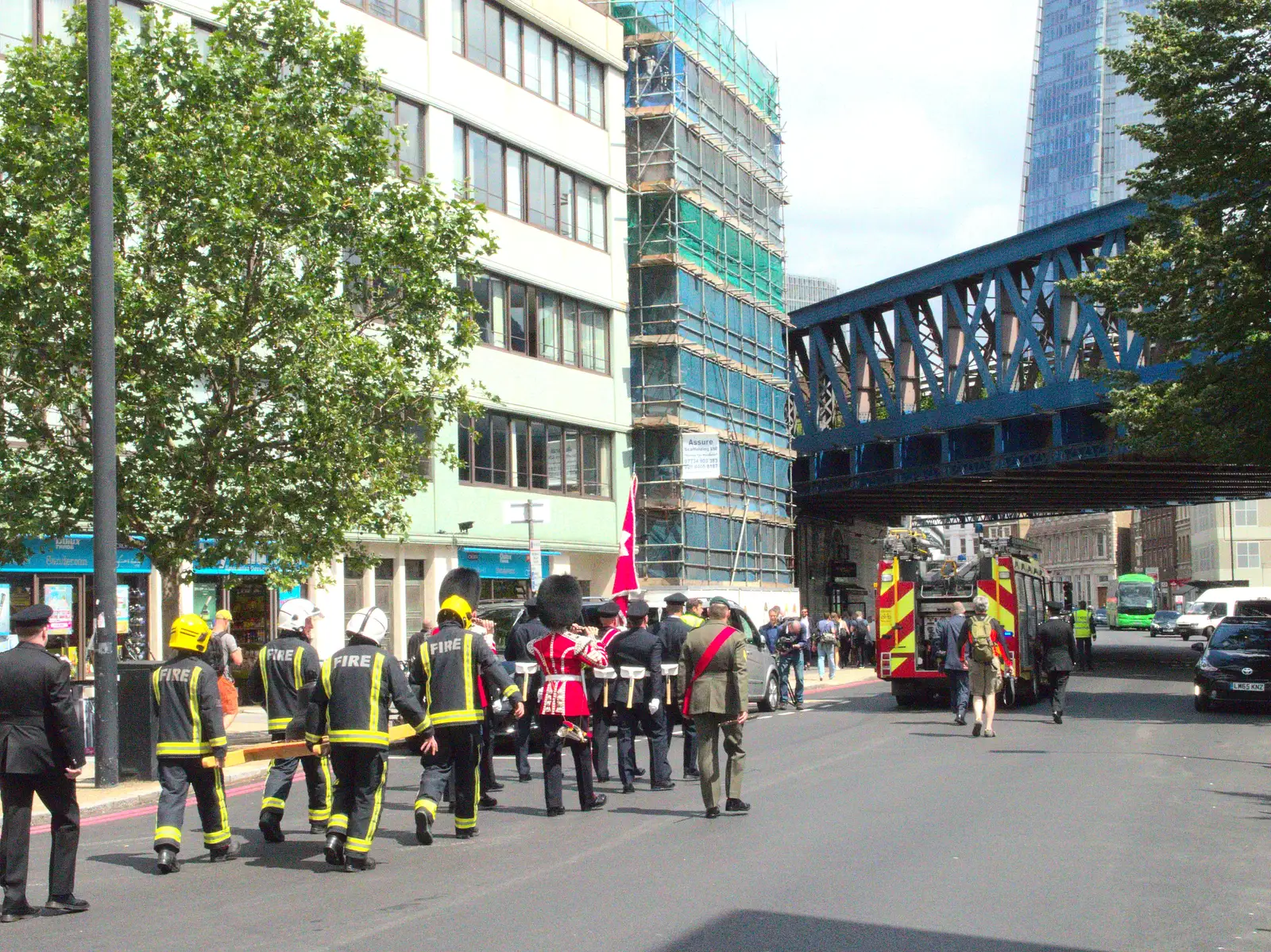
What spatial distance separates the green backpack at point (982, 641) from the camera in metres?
19.6

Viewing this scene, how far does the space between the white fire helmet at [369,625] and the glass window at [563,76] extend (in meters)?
28.0

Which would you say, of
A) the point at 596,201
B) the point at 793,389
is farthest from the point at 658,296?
the point at 793,389

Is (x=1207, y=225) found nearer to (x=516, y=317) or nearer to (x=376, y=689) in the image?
(x=516, y=317)

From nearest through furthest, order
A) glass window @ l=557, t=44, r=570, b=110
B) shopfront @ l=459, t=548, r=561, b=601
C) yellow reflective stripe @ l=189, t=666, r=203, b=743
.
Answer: yellow reflective stripe @ l=189, t=666, r=203, b=743 → shopfront @ l=459, t=548, r=561, b=601 → glass window @ l=557, t=44, r=570, b=110

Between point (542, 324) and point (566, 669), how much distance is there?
907 inches

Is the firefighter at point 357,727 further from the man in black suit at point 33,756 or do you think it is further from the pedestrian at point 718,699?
the pedestrian at point 718,699

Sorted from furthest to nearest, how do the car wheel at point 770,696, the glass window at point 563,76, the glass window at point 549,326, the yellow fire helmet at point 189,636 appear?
1. the glass window at point 563,76
2. the glass window at point 549,326
3. the car wheel at point 770,696
4. the yellow fire helmet at point 189,636

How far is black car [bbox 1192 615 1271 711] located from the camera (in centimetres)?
2378

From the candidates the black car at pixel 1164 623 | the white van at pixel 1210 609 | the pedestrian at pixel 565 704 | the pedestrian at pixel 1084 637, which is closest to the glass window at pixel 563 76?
the pedestrian at pixel 1084 637

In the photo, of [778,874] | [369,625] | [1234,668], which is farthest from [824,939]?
[1234,668]

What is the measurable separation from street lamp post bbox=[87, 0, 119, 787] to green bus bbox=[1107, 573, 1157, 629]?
8003cm

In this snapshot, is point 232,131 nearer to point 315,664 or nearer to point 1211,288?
point 315,664

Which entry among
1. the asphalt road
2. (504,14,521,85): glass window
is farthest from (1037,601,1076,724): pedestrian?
(504,14,521,85): glass window

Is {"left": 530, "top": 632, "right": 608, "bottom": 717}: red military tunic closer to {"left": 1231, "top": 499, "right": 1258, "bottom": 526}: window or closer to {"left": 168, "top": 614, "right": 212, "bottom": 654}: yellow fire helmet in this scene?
{"left": 168, "top": 614, "right": 212, "bottom": 654}: yellow fire helmet
